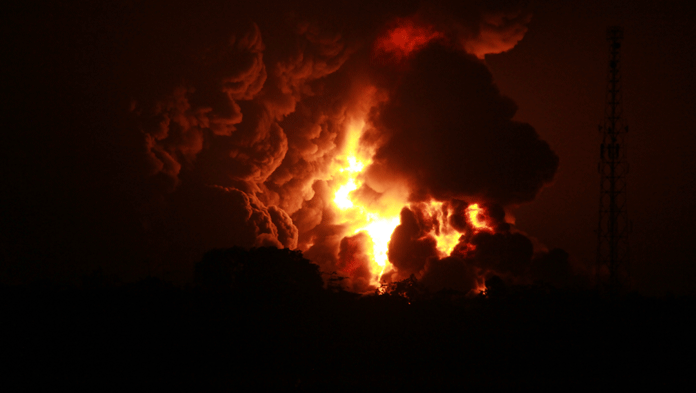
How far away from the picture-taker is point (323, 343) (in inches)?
1121

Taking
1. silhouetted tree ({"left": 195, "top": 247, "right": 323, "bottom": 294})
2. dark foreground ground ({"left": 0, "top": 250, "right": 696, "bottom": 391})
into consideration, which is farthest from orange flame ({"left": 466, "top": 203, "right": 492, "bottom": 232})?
dark foreground ground ({"left": 0, "top": 250, "right": 696, "bottom": 391})

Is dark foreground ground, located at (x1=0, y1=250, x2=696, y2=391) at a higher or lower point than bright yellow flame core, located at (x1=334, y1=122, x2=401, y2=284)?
lower

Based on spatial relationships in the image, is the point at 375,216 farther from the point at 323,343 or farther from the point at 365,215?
the point at 323,343

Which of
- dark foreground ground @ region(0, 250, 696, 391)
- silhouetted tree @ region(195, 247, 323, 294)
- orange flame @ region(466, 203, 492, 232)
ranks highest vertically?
orange flame @ region(466, 203, 492, 232)

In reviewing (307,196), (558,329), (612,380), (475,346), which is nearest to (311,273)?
(475,346)

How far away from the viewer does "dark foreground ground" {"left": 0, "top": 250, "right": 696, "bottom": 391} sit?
86.4ft

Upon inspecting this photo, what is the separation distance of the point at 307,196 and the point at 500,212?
2180cm

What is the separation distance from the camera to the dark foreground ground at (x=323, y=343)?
26.3m

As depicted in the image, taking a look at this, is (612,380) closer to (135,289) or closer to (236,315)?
(236,315)

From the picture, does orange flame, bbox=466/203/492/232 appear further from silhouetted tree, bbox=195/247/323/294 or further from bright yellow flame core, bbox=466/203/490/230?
silhouetted tree, bbox=195/247/323/294

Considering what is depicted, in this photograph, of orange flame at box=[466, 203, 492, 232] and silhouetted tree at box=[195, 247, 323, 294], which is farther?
orange flame at box=[466, 203, 492, 232]

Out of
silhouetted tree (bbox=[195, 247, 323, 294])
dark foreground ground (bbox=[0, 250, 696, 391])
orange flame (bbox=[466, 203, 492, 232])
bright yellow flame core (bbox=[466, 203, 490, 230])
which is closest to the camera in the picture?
dark foreground ground (bbox=[0, 250, 696, 391])

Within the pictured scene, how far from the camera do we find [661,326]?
1166 inches

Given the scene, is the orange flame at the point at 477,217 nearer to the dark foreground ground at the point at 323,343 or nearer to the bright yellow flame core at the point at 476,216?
the bright yellow flame core at the point at 476,216
